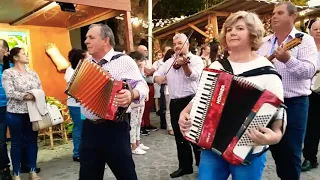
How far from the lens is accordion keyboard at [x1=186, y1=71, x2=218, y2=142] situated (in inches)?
81.5

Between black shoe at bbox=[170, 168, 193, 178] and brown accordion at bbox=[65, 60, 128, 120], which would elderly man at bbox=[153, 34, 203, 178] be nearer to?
black shoe at bbox=[170, 168, 193, 178]

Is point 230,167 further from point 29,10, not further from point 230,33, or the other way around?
point 29,10

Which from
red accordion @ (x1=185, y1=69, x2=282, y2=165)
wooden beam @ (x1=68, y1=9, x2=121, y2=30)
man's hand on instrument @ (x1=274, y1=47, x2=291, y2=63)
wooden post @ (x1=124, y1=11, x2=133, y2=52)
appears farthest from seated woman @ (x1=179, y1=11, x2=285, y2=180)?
wooden beam @ (x1=68, y1=9, x2=121, y2=30)

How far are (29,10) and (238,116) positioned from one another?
588 centimetres

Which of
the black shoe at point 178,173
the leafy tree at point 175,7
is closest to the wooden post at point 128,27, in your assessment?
the black shoe at point 178,173

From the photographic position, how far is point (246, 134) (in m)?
1.94

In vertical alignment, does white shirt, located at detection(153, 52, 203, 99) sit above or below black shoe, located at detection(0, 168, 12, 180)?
above

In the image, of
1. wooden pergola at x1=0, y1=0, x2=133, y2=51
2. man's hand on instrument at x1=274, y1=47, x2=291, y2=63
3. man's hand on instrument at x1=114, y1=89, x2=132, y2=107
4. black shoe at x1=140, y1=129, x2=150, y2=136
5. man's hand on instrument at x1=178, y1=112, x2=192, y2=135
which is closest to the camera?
man's hand on instrument at x1=178, y1=112, x2=192, y2=135

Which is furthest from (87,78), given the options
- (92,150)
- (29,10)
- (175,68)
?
(29,10)

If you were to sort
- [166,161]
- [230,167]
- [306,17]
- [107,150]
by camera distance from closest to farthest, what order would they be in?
[230,167] < [107,150] < [166,161] < [306,17]

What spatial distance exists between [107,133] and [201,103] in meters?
1.12

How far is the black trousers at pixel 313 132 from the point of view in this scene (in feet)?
15.1

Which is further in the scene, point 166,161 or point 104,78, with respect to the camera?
point 166,161

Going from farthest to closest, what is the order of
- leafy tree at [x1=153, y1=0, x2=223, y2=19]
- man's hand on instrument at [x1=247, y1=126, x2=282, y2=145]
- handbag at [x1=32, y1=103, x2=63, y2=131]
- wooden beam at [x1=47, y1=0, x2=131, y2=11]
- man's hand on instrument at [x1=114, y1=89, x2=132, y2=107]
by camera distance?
leafy tree at [x1=153, y1=0, x2=223, y2=19], wooden beam at [x1=47, y1=0, x2=131, y2=11], handbag at [x1=32, y1=103, x2=63, y2=131], man's hand on instrument at [x1=114, y1=89, x2=132, y2=107], man's hand on instrument at [x1=247, y1=126, x2=282, y2=145]
